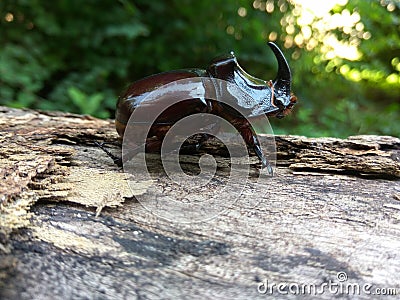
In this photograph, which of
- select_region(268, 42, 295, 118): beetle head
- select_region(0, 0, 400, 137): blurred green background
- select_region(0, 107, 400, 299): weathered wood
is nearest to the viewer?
select_region(0, 107, 400, 299): weathered wood

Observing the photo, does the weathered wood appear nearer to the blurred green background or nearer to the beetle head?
the beetle head

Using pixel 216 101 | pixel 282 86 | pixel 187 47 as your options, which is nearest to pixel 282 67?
pixel 282 86

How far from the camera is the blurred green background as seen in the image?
3635mm

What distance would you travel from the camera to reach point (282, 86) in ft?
6.38

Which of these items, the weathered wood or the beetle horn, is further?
the beetle horn

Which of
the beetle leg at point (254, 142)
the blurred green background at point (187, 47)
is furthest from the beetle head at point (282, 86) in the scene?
the blurred green background at point (187, 47)

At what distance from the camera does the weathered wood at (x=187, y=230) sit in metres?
1.10

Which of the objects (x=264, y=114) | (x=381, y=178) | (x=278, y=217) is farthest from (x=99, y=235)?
(x=381, y=178)

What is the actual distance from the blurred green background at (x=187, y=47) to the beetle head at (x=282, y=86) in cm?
159

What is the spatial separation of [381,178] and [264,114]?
57cm

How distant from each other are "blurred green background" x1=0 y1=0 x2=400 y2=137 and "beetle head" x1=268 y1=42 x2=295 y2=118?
1586 mm

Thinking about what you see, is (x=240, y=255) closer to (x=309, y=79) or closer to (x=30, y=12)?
(x=309, y=79)

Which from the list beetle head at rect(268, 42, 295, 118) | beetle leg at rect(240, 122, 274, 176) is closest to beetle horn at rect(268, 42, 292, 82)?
beetle head at rect(268, 42, 295, 118)

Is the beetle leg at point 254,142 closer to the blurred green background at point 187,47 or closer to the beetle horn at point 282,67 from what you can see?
the beetle horn at point 282,67
